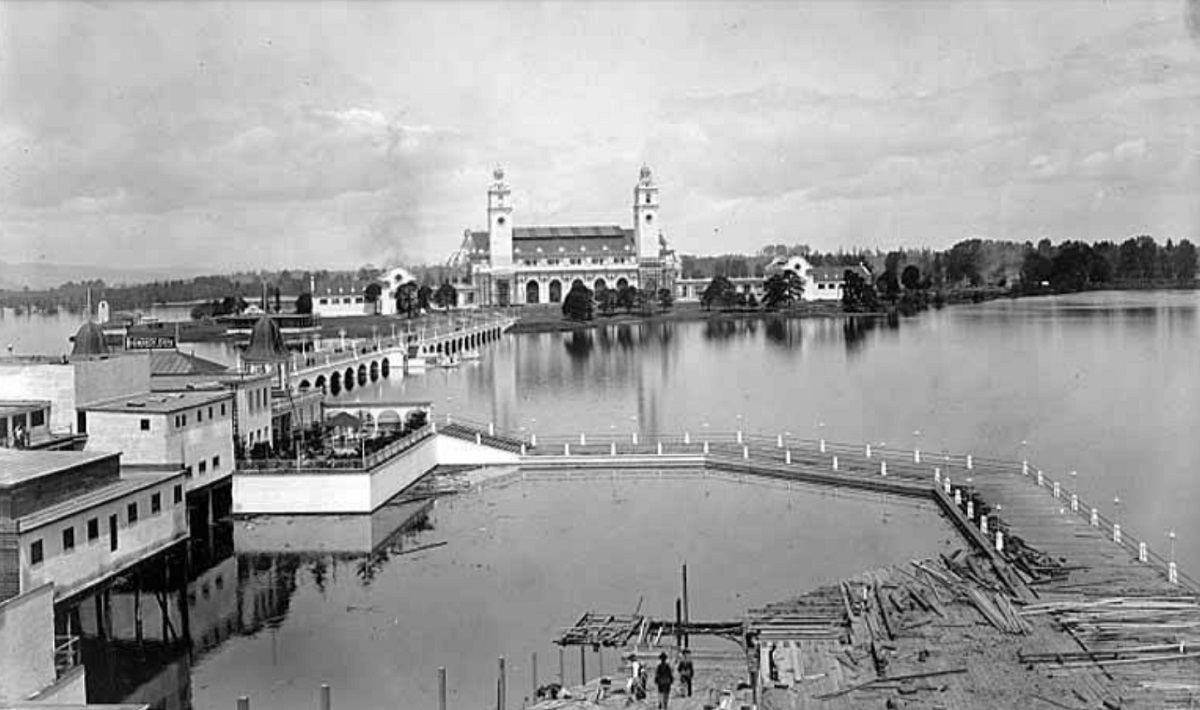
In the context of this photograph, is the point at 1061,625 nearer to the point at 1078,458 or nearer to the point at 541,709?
the point at 541,709

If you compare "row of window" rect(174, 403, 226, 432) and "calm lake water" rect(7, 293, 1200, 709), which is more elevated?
"row of window" rect(174, 403, 226, 432)

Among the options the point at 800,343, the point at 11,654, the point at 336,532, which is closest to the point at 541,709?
Answer: the point at 11,654

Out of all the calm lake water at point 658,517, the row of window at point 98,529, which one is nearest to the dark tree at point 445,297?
the calm lake water at point 658,517

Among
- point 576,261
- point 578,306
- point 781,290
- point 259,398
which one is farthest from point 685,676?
point 576,261

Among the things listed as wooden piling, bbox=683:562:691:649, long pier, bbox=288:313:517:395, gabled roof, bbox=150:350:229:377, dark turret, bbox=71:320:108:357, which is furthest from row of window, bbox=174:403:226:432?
long pier, bbox=288:313:517:395

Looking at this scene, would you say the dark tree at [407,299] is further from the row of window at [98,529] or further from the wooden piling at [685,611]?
the wooden piling at [685,611]

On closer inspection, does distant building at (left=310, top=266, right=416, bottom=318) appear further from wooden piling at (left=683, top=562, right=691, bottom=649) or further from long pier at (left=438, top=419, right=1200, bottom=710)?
wooden piling at (left=683, top=562, right=691, bottom=649)

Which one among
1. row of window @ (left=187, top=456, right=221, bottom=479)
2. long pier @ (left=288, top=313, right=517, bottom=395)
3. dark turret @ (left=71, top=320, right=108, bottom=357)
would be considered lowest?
row of window @ (left=187, top=456, right=221, bottom=479)

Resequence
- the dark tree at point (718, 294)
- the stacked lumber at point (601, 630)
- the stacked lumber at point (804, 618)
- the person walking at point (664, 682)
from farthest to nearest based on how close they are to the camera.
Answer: the dark tree at point (718, 294)
the stacked lumber at point (601, 630)
the stacked lumber at point (804, 618)
the person walking at point (664, 682)

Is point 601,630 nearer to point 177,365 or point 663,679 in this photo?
point 663,679
